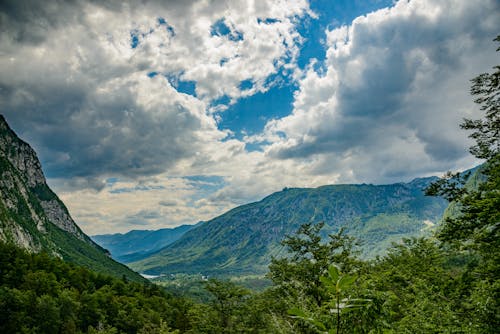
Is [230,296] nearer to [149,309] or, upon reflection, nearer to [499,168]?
[499,168]

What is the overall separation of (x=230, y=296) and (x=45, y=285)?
354 ft

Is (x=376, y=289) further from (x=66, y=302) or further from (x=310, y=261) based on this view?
(x=66, y=302)

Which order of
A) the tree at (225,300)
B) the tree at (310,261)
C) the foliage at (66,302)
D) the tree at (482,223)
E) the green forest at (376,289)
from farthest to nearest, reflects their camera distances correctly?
the foliage at (66,302)
the tree at (225,300)
the tree at (310,261)
the tree at (482,223)
the green forest at (376,289)

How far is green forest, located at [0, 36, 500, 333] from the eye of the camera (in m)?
4.41

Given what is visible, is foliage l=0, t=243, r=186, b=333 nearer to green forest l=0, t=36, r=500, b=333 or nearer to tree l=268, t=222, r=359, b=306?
green forest l=0, t=36, r=500, b=333

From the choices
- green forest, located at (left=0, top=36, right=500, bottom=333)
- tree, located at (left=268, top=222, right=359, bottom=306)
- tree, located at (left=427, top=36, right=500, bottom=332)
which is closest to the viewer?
green forest, located at (left=0, top=36, right=500, bottom=333)

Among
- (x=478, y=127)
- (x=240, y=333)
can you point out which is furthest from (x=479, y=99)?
(x=240, y=333)

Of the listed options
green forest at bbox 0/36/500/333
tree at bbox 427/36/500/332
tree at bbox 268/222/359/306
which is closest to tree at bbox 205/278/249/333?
green forest at bbox 0/36/500/333

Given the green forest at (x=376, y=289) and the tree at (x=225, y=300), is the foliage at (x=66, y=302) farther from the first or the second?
the tree at (x=225, y=300)

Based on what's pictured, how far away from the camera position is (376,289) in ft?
A: 37.4

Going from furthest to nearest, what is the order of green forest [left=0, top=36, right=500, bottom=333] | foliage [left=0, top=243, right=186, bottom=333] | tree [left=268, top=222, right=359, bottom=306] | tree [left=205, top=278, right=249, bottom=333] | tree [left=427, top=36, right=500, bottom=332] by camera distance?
1. foliage [left=0, top=243, right=186, bottom=333]
2. tree [left=205, top=278, right=249, bottom=333]
3. tree [left=268, top=222, right=359, bottom=306]
4. tree [left=427, top=36, right=500, bottom=332]
5. green forest [left=0, top=36, right=500, bottom=333]

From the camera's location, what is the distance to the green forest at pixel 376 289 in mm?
4412

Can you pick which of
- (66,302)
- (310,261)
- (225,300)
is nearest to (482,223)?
(310,261)

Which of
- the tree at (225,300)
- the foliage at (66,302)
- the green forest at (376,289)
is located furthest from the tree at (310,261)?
the foliage at (66,302)
